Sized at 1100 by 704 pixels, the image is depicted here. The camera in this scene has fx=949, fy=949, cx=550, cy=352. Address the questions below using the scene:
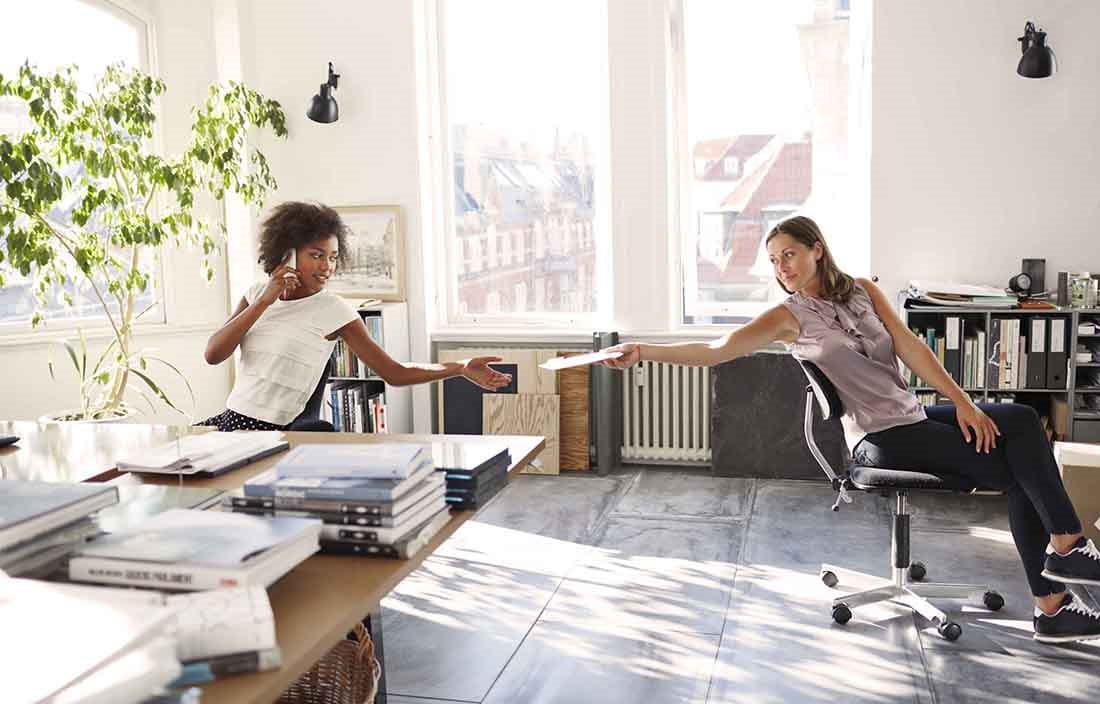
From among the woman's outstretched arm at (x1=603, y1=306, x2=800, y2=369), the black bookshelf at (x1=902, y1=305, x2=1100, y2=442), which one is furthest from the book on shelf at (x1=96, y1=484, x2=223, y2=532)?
the black bookshelf at (x1=902, y1=305, x2=1100, y2=442)

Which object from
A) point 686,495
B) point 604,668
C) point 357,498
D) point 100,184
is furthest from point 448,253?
point 357,498

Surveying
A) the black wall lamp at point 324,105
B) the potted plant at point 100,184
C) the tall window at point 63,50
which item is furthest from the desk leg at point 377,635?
the black wall lamp at point 324,105

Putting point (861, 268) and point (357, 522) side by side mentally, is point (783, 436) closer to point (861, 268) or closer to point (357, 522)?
point (861, 268)

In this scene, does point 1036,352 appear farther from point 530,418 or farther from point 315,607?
point 315,607

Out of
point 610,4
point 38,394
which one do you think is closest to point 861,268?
point 610,4

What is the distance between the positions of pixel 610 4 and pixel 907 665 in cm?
374

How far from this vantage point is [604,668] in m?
2.86

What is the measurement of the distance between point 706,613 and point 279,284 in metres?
1.83

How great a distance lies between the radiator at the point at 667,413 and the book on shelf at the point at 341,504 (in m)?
3.81

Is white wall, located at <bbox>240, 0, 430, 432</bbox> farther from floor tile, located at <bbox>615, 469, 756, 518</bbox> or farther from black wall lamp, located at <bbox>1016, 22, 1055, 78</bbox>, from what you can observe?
black wall lamp, located at <bbox>1016, 22, 1055, 78</bbox>

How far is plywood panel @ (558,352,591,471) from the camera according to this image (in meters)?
5.33

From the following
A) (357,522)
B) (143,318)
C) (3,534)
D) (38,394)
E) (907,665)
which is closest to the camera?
(3,534)

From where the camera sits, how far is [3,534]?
4.28 ft

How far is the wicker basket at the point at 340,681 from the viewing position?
208 centimetres
